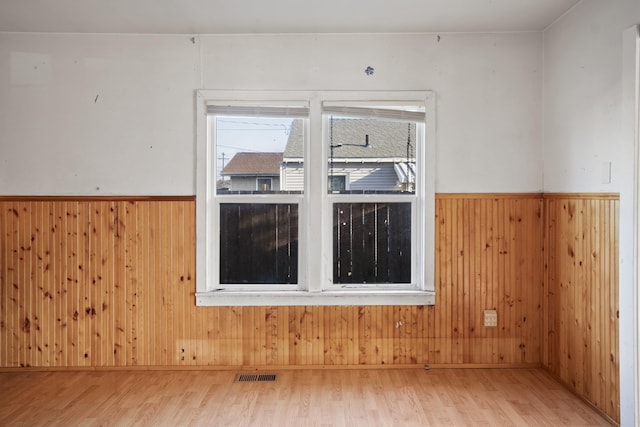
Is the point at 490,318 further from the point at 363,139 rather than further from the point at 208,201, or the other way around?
the point at 208,201

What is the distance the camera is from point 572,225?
129 inches

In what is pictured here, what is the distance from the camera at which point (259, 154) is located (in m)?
3.76

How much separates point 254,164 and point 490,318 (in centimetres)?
221

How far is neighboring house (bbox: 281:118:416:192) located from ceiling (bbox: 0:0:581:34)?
730 mm

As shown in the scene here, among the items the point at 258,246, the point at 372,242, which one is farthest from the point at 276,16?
the point at 372,242

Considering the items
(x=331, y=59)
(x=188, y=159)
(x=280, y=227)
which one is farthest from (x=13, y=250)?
(x=331, y=59)

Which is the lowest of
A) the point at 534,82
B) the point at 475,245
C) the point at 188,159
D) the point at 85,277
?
the point at 85,277

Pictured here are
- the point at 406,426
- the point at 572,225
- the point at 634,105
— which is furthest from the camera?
the point at 572,225

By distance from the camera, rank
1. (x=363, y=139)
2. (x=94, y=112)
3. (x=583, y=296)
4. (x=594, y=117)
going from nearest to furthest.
→ (x=594, y=117) < (x=583, y=296) < (x=94, y=112) < (x=363, y=139)

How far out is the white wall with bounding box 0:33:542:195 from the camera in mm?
3650

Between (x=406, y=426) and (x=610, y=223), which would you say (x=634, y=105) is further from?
(x=406, y=426)

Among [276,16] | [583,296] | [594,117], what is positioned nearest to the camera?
[594,117]

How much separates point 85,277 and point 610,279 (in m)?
3.67

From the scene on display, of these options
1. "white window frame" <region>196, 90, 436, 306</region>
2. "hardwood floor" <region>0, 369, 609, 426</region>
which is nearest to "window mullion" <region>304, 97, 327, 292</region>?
"white window frame" <region>196, 90, 436, 306</region>
